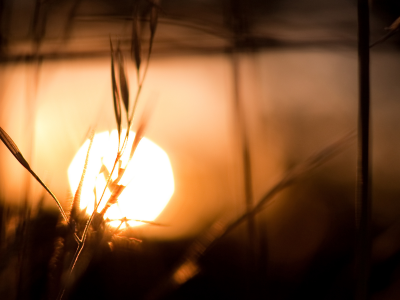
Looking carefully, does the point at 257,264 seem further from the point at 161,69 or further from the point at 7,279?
the point at 161,69

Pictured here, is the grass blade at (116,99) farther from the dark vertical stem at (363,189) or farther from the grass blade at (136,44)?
the dark vertical stem at (363,189)

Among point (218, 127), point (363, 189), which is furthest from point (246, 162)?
point (218, 127)

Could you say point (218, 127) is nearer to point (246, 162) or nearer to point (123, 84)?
point (246, 162)

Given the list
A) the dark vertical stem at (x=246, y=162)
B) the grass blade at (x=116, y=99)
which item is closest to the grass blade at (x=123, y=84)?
the grass blade at (x=116, y=99)

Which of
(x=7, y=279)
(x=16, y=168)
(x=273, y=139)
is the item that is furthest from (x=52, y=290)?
(x=273, y=139)

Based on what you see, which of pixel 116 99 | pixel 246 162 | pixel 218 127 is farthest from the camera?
pixel 218 127

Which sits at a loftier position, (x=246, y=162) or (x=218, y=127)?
(x=218, y=127)

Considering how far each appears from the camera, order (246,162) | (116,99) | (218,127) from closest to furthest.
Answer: (116,99) < (246,162) < (218,127)

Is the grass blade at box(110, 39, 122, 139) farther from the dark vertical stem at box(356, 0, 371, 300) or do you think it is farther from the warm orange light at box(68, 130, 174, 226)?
the dark vertical stem at box(356, 0, 371, 300)

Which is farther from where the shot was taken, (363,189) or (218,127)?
(218,127)
